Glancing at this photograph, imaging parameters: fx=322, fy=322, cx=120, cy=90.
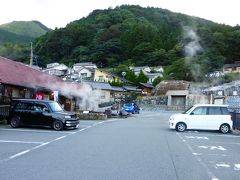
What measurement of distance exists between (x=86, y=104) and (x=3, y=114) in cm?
1363

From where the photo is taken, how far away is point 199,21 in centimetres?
10662

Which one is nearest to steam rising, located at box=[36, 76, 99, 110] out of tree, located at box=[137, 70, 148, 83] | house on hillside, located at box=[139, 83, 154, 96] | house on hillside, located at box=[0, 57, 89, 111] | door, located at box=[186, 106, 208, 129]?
house on hillside, located at box=[0, 57, 89, 111]

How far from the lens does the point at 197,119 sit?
19.0 metres

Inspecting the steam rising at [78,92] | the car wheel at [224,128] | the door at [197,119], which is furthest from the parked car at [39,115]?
the steam rising at [78,92]

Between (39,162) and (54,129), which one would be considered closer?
(39,162)

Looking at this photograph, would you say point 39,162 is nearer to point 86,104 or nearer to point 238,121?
point 238,121

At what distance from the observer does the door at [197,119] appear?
750 inches

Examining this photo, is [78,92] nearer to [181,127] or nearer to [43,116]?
[43,116]

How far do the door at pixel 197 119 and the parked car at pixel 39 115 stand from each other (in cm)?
665

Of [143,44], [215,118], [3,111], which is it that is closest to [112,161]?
[215,118]

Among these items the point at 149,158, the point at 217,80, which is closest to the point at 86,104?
the point at 149,158

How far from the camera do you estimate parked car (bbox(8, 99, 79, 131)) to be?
17.8 m

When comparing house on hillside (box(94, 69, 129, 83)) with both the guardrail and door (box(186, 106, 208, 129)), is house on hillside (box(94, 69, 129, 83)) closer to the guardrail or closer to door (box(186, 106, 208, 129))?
the guardrail

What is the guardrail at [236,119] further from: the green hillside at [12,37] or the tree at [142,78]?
the green hillside at [12,37]
